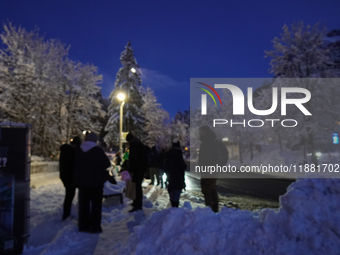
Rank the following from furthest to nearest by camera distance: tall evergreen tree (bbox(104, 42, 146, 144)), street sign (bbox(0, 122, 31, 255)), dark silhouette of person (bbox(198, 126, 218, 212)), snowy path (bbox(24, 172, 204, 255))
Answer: tall evergreen tree (bbox(104, 42, 146, 144)), dark silhouette of person (bbox(198, 126, 218, 212)), snowy path (bbox(24, 172, 204, 255)), street sign (bbox(0, 122, 31, 255))

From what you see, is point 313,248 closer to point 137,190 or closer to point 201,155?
point 201,155

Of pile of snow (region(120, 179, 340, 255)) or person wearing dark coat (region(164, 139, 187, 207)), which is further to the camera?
person wearing dark coat (region(164, 139, 187, 207))

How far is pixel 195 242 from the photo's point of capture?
332 cm

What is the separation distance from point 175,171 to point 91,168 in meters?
1.88

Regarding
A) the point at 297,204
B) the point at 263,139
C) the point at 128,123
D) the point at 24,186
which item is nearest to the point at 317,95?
the point at 263,139

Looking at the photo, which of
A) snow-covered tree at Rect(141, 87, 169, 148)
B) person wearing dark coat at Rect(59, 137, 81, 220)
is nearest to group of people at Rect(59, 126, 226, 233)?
person wearing dark coat at Rect(59, 137, 81, 220)

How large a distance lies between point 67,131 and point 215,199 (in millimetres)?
25671

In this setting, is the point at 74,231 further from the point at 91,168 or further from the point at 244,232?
the point at 244,232

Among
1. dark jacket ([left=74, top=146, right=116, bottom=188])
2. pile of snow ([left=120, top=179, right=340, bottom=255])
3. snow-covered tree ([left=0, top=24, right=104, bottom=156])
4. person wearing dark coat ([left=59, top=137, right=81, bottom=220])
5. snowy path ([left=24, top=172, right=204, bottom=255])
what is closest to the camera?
pile of snow ([left=120, top=179, right=340, bottom=255])

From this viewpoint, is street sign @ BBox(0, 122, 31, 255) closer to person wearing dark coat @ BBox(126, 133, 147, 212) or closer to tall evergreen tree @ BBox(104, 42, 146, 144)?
person wearing dark coat @ BBox(126, 133, 147, 212)

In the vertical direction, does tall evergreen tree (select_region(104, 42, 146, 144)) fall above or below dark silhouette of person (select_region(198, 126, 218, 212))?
above

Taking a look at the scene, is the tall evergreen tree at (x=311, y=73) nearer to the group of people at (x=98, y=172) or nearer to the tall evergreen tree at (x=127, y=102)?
the tall evergreen tree at (x=127, y=102)

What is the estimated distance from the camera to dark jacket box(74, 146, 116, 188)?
4840mm

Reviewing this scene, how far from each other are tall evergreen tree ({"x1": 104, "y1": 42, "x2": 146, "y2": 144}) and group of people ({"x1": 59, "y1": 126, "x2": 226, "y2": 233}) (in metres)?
24.8
